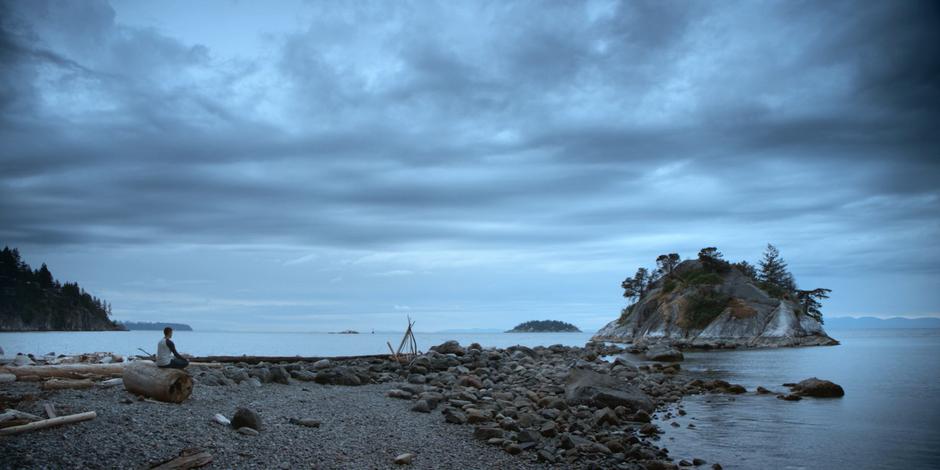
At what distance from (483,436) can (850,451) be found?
35.8 feet

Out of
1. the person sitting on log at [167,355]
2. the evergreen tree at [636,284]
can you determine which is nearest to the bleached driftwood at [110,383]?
the person sitting on log at [167,355]

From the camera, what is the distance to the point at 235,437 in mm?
Result: 12352

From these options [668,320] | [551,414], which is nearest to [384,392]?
[551,414]

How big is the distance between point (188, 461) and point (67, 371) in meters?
13.2

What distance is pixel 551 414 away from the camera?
19281 mm

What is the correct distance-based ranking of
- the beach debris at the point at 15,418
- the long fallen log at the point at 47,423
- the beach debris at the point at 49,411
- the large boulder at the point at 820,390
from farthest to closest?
the large boulder at the point at 820,390
the beach debris at the point at 49,411
the beach debris at the point at 15,418
the long fallen log at the point at 47,423

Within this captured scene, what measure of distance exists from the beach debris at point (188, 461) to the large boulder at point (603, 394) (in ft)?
48.9

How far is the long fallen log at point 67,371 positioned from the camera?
19.2 m

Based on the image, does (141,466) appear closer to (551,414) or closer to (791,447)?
(551,414)

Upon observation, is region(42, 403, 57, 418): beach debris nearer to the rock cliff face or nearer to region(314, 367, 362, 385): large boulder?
region(314, 367, 362, 385): large boulder

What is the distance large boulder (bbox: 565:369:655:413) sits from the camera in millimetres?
21422

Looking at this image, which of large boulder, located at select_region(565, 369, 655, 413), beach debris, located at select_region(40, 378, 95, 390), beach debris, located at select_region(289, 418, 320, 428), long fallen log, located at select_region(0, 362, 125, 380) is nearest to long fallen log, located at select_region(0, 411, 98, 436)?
beach debris, located at select_region(289, 418, 320, 428)

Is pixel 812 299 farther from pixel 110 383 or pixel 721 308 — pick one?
pixel 110 383

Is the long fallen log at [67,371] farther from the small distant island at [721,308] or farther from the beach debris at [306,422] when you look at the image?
the small distant island at [721,308]
